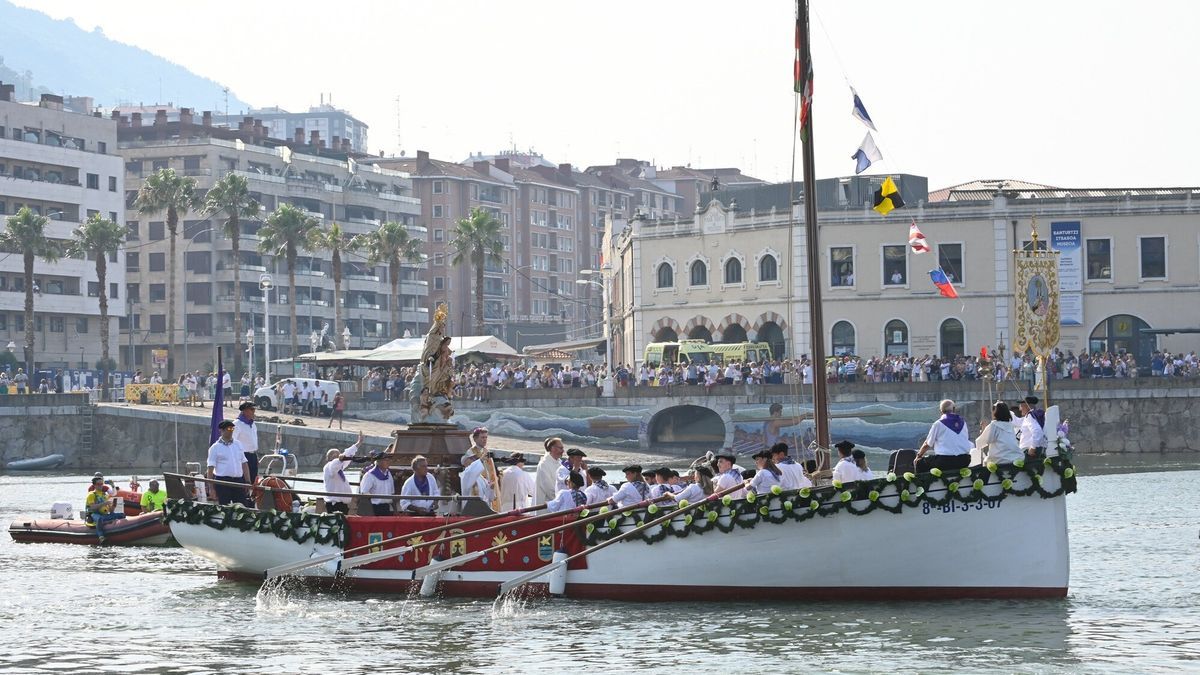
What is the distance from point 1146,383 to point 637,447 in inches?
790

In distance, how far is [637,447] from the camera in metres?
70.6

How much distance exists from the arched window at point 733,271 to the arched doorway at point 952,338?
9.06 m

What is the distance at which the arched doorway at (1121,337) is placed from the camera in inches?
2842

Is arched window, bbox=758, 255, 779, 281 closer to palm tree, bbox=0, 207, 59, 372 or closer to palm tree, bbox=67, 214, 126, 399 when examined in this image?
palm tree, bbox=0, 207, 59, 372

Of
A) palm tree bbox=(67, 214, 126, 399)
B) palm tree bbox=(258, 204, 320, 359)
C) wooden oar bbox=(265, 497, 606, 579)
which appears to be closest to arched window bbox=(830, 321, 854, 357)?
palm tree bbox=(258, 204, 320, 359)

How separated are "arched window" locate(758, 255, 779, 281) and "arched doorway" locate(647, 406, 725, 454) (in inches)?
249

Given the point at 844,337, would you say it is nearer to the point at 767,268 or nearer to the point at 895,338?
the point at 895,338

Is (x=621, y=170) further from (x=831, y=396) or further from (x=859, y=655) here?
(x=859, y=655)

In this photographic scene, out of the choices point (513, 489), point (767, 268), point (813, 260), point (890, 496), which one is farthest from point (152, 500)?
point (767, 268)

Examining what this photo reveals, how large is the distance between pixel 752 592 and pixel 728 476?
1.67m

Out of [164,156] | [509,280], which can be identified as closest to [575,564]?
[164,156]

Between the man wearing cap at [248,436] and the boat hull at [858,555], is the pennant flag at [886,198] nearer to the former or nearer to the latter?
the boat hull at [858,555]

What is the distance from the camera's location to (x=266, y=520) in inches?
1077

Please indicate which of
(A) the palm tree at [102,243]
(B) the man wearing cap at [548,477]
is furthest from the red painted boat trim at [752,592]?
(A) the palm tree at [102,243]
